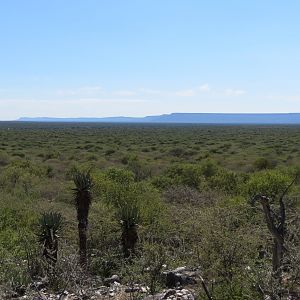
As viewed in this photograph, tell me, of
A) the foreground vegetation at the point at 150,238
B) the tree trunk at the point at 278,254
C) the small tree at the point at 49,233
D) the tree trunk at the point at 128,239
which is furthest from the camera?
the tree trunk at the point at 128,239

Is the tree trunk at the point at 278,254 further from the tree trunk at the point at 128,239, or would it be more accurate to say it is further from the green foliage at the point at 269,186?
the green foliage at the point at 269,186

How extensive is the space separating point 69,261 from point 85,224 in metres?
2.54

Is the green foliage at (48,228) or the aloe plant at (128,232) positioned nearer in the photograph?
the green foliage at (48,228)

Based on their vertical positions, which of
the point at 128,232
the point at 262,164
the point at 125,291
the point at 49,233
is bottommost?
the point at 262,164

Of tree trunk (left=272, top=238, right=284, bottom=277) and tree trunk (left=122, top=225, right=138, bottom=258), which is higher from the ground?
tree trunk (left=272, top=238, right=284, bottom=277)

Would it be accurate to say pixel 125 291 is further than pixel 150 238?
No

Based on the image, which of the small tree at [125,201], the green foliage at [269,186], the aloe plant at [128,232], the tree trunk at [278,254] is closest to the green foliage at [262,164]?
the small tree at [125,201]

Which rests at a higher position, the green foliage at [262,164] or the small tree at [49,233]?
the small tree at [49,233]

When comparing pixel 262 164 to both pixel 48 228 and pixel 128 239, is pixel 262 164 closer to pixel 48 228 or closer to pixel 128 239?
pixel 128 239

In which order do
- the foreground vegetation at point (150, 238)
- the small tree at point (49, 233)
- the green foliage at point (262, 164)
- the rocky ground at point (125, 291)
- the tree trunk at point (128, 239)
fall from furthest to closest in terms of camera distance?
the green foliage at point (262, 164), the tree trunk at point (128, 239), the small tree at point (49, 233), the rocky ground at point (125, 291), the foreground vegetation at point (150, 238)

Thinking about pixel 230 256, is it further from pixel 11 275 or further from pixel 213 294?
pixel 11 275

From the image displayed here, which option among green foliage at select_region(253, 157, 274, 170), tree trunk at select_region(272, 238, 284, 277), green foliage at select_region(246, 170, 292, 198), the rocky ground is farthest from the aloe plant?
green foliage at select_region(253, 157, 274, 170)

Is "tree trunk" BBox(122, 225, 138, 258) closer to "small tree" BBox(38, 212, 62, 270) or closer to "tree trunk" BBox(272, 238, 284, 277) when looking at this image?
"small tree" BBox(38, 212, 62, 270)

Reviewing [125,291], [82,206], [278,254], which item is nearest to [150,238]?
[82,206]
